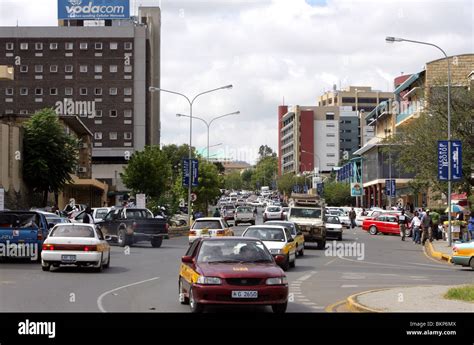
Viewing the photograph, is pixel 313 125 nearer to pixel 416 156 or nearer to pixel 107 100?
pixel 107 100

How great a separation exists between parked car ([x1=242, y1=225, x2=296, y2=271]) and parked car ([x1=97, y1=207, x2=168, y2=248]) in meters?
10.6

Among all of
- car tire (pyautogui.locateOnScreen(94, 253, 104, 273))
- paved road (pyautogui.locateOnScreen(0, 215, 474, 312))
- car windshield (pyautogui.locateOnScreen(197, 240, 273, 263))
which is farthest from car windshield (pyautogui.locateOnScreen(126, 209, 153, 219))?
car windshield (pyautogui.locateOnScreen(197, 240, 273, 263))

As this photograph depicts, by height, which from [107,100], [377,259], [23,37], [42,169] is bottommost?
[377,259]

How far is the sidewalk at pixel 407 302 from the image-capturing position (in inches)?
555

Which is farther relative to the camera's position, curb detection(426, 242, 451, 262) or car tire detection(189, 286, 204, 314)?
curb detection(426, 242, 451, 262)

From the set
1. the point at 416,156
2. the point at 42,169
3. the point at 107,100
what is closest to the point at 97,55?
the point at 107,100

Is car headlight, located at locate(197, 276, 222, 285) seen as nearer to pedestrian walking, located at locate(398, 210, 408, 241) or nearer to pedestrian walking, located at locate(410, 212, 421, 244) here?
pedestrian walking, located at locate(410, 212, 421, 244)

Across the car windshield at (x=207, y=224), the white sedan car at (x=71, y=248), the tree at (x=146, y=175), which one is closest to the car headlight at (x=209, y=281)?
the white sedan car at (x=71, y=248)

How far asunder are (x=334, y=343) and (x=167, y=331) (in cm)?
263

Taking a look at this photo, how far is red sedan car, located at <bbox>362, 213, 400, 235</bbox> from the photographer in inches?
2163

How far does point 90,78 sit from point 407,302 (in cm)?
9606

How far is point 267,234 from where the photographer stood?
2547 cm

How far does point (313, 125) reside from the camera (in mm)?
168750

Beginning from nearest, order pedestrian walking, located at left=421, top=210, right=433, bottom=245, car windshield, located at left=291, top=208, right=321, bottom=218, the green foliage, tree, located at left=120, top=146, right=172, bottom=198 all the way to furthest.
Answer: car windshield, located at left=291, top=208, right=321, bottom=218 < pedestrian walking, located at left=421, top=210, right=433, bottom=245 < tree, located at left=120, top=146, right=172, bottom=198 < the green foliage
